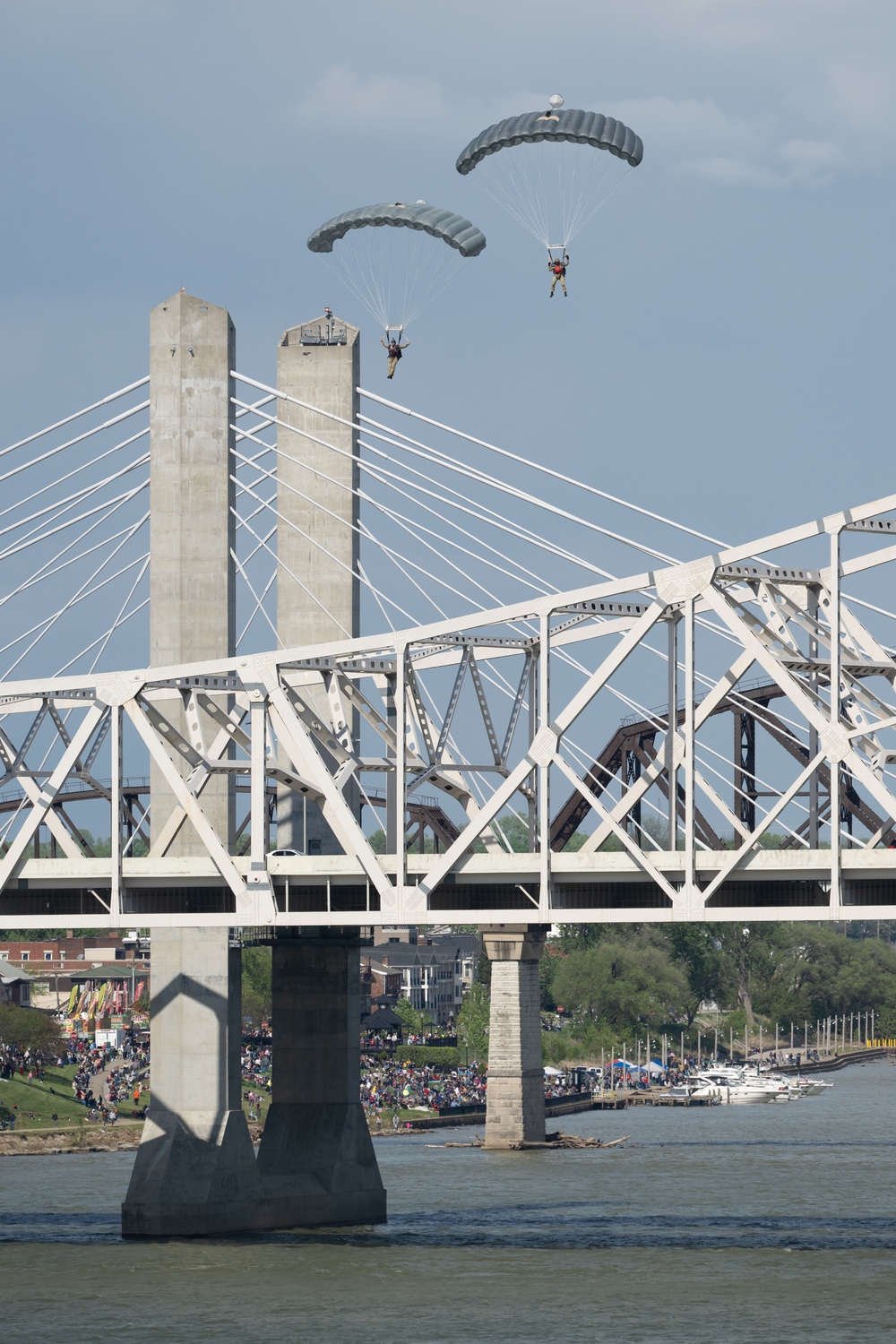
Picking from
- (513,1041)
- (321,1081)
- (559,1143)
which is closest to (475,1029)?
(559,1143)

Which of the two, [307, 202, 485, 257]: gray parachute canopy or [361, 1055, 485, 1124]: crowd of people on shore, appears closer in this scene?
[307, 202, 485, 257]: gray parachute canopy

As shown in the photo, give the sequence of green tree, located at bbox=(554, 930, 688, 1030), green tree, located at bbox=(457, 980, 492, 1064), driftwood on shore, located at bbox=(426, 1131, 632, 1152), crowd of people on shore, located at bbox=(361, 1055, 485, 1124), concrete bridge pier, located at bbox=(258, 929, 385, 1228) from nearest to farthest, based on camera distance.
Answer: concrete bridge pier, located at bbox=(258, 929, 385, 1228) → driftwood on shore, located at bbox=(426, 1131, 632, 1152) → crowd of people on shore, located at bbox=(361, 1055, 485, 1124) → green tree, located at bbox=(457, 980, 492, 1064) → green tree, located at bbox=(554, 930, 688, 1030)

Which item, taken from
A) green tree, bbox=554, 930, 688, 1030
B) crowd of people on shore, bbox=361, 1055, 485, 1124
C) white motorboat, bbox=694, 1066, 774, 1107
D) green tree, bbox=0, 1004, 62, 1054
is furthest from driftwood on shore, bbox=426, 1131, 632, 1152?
green tree, bbox=554, 930, 688, 1030

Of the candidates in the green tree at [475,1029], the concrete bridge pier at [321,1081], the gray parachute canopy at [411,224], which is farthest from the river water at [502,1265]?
the green tree at [475,1029]

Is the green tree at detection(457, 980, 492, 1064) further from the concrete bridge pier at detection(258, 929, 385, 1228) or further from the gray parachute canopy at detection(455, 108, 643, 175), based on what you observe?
the gray parachute canopy at detection(455, 108, 643, 175)

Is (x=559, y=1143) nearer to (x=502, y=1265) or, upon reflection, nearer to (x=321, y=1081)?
(x=321, y=1081)

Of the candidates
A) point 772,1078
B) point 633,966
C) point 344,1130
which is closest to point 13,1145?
point 344,1130

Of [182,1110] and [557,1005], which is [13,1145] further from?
[557,1005]

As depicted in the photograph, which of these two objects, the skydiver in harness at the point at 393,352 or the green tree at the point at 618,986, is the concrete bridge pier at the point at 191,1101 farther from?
the green tree at the point at 618,986

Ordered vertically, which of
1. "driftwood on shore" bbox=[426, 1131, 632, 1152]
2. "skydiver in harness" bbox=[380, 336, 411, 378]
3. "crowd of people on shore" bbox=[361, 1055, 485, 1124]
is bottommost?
"driftwood on shore" bbox=[426, 1131, 632, 1152]
